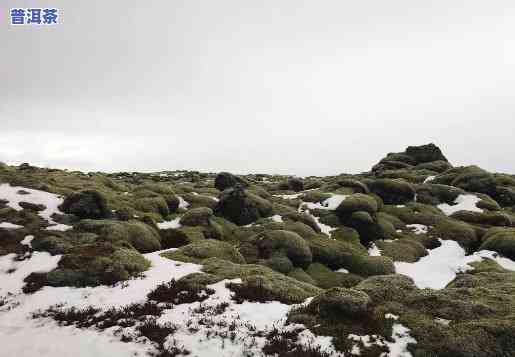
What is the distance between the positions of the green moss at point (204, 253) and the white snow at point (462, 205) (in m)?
35.2

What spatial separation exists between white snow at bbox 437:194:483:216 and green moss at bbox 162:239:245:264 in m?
35.2

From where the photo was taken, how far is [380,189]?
54344 mm

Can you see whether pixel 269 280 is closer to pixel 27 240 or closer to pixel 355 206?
pixel 27 240

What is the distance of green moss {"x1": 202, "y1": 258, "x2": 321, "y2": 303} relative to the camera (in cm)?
1888

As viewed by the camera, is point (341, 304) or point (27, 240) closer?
point (341, 304)

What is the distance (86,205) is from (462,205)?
157ft

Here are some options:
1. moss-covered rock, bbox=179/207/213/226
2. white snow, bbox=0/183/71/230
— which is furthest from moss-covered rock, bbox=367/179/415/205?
white snow, bbox=0/183/71/230

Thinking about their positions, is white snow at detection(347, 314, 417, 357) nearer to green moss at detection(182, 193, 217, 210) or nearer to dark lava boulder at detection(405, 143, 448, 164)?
green moss at detection(182, 193, 217, 210)

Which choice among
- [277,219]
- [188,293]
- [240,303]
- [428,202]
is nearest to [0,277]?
[188,293]

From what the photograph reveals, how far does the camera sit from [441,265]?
117 ft

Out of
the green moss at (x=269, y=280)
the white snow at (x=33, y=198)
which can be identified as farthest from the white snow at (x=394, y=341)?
the white snow at (x=33, y=198)

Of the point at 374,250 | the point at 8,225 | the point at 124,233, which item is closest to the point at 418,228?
the point at 374,250

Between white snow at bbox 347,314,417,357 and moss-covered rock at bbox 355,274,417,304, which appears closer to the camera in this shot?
white snow at bbox 347,314,417,357

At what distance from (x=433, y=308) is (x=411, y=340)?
276cm
